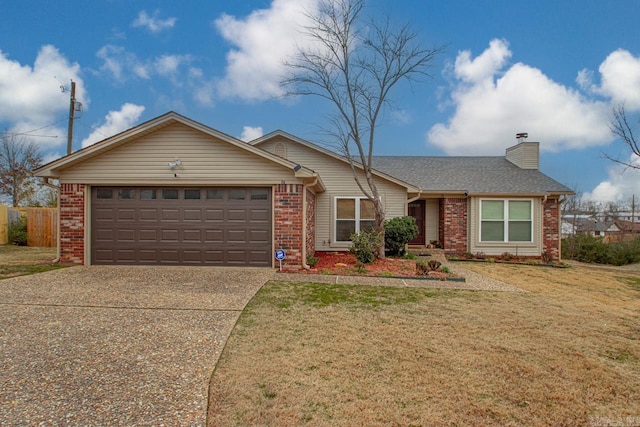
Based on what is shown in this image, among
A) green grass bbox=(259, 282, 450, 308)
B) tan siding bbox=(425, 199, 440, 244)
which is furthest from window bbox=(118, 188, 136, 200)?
tan siding bbox=(425, 199, 440, 244)

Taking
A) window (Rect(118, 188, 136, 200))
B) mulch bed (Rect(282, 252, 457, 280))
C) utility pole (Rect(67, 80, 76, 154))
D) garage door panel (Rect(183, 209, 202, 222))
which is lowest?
mulch bed (Rect(282, 252, 457, 280))

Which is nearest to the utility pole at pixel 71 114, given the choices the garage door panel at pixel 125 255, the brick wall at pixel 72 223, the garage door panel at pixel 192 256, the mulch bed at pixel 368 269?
the brick wall at pixel 72 223

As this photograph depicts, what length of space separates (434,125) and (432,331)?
14.5 meters

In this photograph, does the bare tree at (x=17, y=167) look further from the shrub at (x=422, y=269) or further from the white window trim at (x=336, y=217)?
the shrub at (x=422, y=269)

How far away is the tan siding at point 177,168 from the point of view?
956cm

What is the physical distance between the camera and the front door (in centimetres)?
1578

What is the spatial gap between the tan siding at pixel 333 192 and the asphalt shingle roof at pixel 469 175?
1706 millimetres

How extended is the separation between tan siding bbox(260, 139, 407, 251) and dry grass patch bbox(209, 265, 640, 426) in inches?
271

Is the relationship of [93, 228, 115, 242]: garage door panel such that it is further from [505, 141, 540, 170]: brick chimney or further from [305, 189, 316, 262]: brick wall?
[505, 141, 540, 170]: brick chimney

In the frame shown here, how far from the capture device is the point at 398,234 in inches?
501

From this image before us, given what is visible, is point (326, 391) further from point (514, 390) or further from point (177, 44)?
point (177, 44)

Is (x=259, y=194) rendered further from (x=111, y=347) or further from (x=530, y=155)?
(x=530, y=155)

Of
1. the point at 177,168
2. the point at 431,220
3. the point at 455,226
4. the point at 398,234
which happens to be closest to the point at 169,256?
the point at 177,168

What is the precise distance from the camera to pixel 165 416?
296 centimetres
